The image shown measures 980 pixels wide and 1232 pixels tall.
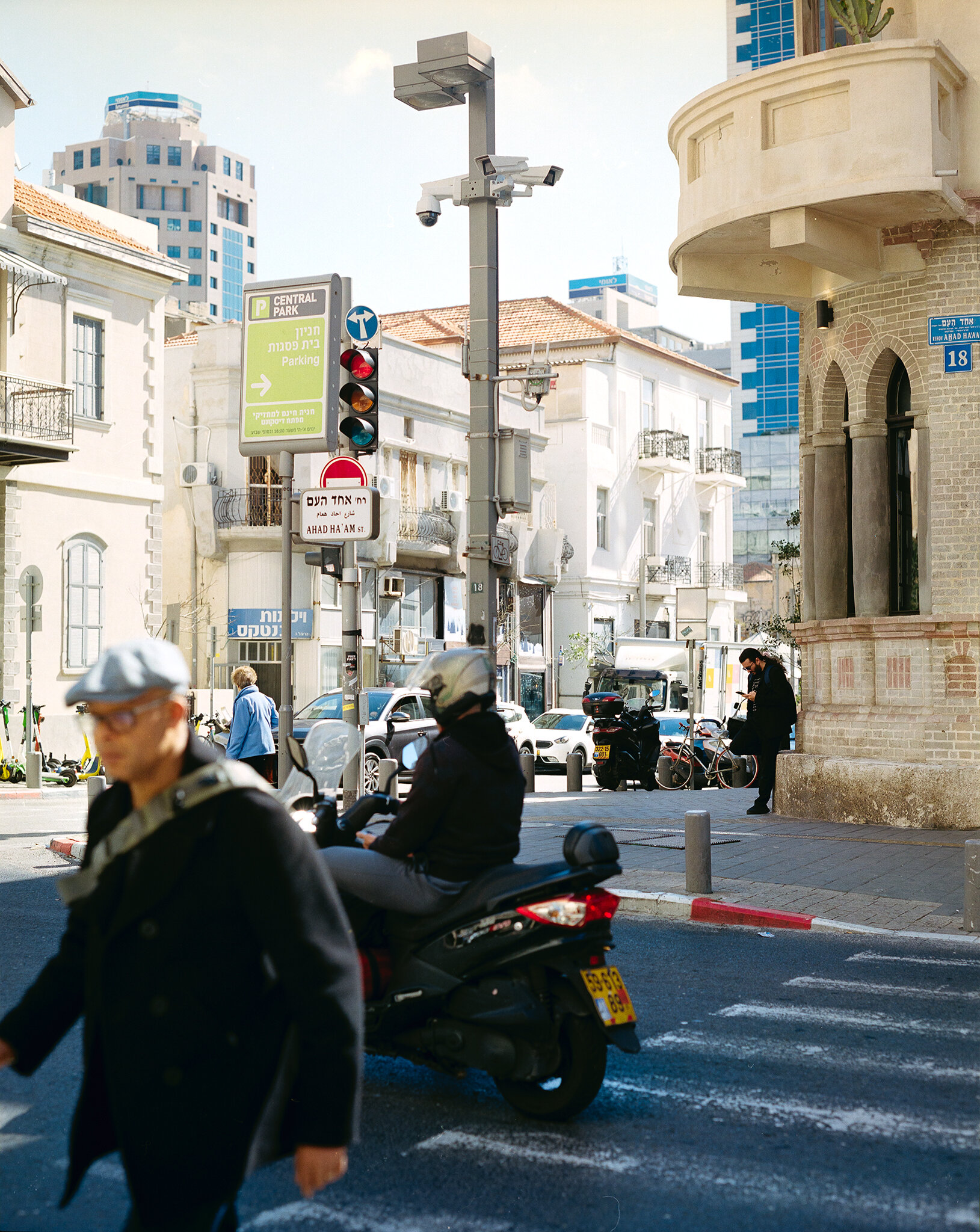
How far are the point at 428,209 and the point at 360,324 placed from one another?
66.7 inches

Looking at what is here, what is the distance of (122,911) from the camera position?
2.72 m

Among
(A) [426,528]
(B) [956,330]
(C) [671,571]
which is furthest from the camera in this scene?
(C) [671,571]

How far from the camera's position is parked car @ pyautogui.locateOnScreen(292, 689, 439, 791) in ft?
73.3

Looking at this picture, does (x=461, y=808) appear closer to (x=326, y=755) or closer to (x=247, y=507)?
(x=326, y=755)

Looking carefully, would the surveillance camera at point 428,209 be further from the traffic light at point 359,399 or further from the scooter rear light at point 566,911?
the scooter rear light at point 566,911

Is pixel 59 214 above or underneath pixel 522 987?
above

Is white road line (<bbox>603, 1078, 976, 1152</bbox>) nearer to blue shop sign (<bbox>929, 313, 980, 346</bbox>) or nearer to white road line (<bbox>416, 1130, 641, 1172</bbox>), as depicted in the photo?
white road line (<bbox>416, 1130, 641, 1172</bbox>)

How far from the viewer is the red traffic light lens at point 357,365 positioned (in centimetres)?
1187

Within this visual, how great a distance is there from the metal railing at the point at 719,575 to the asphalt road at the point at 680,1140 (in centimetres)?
5040

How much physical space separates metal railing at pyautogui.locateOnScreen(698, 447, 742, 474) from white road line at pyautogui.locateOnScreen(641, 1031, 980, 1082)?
5135cm

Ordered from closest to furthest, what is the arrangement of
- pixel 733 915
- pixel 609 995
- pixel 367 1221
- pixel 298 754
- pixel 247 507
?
pixel 367 1221, pixel 609 995, pixel 298 754, pixel 733 915, pixel 247 507

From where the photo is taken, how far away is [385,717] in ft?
77.0

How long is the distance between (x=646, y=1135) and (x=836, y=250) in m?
11.3

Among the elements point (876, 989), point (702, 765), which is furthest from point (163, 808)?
point (702, 765)
